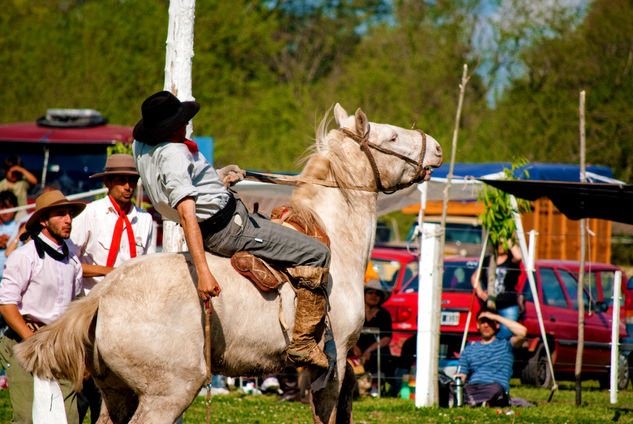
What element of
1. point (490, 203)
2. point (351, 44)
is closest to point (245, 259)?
point (490, 203)

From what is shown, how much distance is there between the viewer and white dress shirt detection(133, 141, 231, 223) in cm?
457

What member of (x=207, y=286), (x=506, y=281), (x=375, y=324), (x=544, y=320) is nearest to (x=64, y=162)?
(x=375, y=324)

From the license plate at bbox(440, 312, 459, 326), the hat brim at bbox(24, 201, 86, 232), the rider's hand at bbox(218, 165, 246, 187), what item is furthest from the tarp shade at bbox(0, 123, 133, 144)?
the rider's hand at bbox(218, 165, 246, 187)

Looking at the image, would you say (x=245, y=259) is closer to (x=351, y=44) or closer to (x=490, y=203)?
(x=490, y=203)

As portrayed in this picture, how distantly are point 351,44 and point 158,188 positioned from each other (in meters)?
39.6

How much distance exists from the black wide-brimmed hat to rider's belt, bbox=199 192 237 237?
570 millimetres

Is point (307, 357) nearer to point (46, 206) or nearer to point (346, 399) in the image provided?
point (346, 399)

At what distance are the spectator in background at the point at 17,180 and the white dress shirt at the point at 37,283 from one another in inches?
380

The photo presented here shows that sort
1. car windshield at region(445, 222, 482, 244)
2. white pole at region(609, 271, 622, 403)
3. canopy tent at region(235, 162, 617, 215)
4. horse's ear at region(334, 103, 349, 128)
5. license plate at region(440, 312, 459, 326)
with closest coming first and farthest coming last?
1. horse's ear at region(334, 103, 349, 128)
2. white pole at region(609, 271, 622, 403)
3. license plate at region(440, 312, 459, 326)
4. canopy tent at region(235, 162, 617, 215)
5. car windshield at region(445, 222, 482, 244)

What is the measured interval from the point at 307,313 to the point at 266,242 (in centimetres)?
52

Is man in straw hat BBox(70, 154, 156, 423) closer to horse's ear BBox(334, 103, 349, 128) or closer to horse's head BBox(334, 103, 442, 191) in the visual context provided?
horse's ear BBox(334, 103, 349, 128)

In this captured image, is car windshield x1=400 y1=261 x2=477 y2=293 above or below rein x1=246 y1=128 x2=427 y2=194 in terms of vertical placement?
below

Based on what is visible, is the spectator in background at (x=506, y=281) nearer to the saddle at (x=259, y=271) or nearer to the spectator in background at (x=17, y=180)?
the saddle at (x=259, y=271)

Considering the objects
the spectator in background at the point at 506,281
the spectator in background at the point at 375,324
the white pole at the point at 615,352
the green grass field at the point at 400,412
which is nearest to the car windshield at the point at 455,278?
the spectator in background at the point at 506,281
